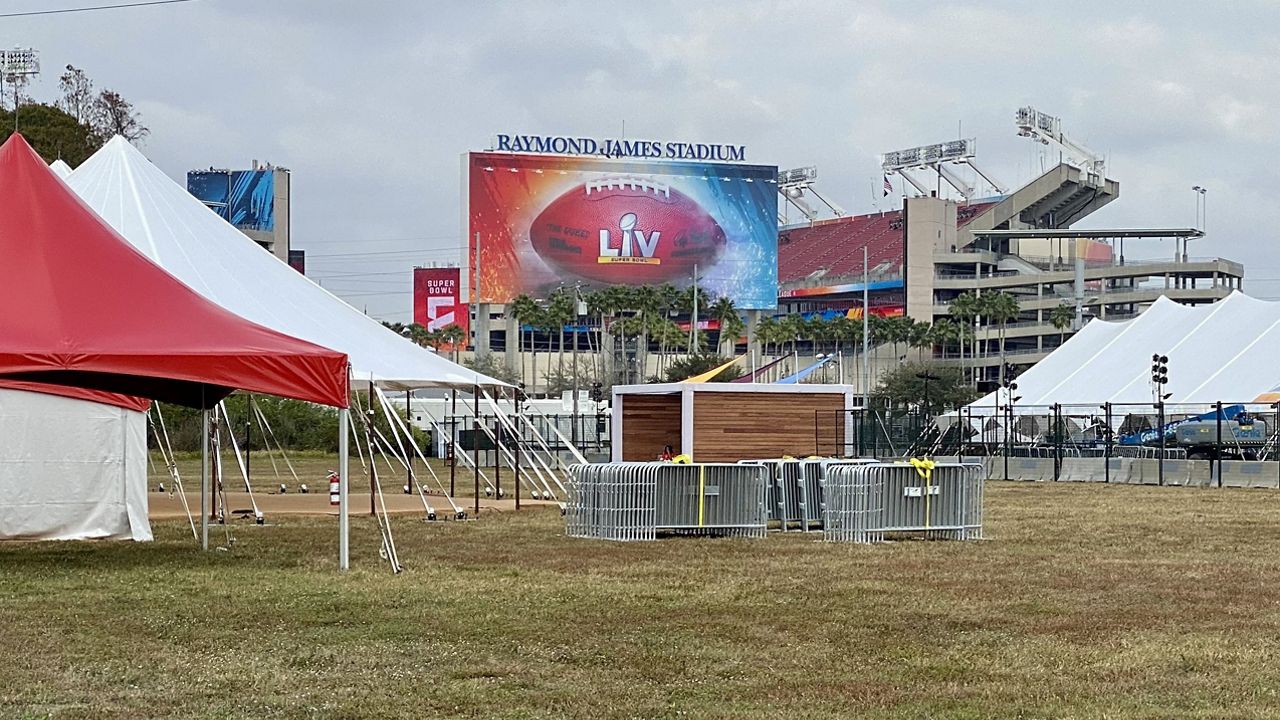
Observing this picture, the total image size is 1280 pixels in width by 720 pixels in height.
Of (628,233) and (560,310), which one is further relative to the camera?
(628,233)

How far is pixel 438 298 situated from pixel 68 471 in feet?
487

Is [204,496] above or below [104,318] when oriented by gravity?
below

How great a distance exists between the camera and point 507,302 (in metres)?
137

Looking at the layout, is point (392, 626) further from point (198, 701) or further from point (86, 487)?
point (86, 487)

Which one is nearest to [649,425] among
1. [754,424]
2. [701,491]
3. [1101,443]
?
[754,424]

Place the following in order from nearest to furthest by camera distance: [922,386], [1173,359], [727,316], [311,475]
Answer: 1. [311,475]
2. [1173,359]
3. [922,386]
4. [727,316]

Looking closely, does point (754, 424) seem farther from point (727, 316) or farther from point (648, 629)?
point (727, 316)

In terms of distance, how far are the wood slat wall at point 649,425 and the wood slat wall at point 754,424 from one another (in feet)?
4.20

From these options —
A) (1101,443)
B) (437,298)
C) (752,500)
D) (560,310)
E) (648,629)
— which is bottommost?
(648,629)

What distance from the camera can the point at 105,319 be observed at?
651 inches

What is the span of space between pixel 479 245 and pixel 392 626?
122 metres

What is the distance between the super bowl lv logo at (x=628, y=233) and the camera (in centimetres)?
13738

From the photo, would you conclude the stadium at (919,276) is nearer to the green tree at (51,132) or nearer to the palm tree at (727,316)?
the palm tree at (727,316)

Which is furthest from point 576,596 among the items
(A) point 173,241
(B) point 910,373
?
(B) point 910,373
